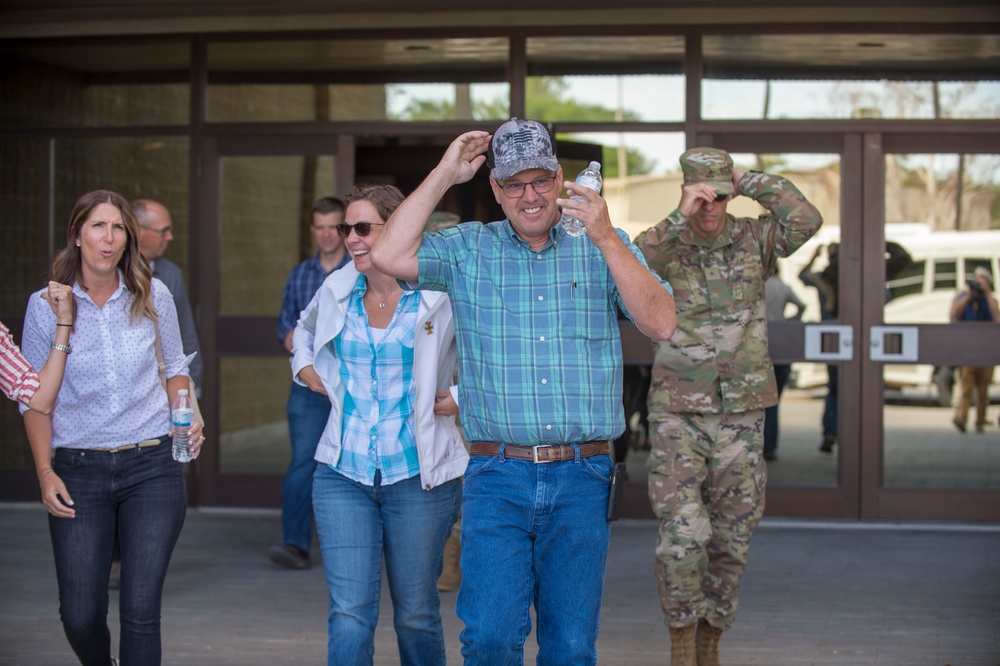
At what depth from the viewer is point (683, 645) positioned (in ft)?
16.4

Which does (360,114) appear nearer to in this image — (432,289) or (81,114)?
(81,114)

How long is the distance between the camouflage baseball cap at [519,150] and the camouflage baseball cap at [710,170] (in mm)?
1429

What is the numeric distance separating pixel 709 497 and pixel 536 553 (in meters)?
1.49

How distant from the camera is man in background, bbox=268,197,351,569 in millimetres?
7184

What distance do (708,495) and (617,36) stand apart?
4178mm

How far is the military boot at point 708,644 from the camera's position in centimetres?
513

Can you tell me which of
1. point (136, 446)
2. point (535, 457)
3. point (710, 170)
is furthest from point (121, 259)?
point (710, 170)

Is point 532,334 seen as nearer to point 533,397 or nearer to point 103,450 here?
point 533,397

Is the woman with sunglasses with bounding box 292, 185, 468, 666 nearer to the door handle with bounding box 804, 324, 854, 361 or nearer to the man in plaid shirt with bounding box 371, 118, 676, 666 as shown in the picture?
the man in plaid shirt with bounding box 371, 118, 676, 666

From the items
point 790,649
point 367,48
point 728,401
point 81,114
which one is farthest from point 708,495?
point 81,114

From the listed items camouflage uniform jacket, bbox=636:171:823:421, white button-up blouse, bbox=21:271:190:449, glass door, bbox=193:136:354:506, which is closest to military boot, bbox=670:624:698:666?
camouflage uniform jacket, bbox=636:171:823:421

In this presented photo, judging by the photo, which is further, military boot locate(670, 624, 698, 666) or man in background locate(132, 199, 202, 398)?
man in background locate(132, 199, 202, 398)

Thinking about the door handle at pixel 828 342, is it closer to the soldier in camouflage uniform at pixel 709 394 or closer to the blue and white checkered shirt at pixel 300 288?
the blue and white checkered shirt at pixel 300 288

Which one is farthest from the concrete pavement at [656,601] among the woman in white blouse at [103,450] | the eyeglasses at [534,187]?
the eyeglasses at [534,187]
